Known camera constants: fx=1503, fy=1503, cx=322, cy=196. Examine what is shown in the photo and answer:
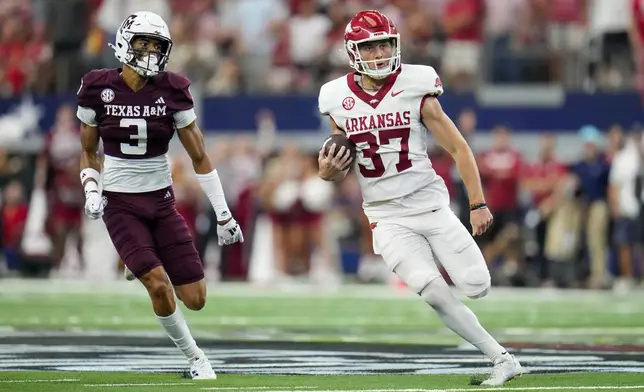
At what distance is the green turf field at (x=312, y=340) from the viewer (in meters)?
7.62

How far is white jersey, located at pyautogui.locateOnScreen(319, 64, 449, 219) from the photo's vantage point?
7832mm

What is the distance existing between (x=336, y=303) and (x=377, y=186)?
6.95m

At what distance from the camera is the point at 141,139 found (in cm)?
829

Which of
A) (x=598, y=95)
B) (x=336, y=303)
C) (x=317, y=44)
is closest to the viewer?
(x=336, y=303)

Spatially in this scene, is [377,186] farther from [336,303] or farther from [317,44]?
[317,44]

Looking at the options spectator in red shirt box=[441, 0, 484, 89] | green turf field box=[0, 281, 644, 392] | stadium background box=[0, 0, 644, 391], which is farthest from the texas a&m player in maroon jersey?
spectator in red shirt box=[441, 0, 484, 89]

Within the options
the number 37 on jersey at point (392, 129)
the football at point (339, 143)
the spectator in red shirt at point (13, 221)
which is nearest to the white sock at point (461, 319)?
the number 37 on jersey at point (392, 129)

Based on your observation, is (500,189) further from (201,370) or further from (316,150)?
(201,370)

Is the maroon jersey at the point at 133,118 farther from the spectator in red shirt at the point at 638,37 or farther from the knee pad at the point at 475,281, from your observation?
the spectator in red shirt at the point at 638,37

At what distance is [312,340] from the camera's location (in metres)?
10.7

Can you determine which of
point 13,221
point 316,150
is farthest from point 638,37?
point 13,221

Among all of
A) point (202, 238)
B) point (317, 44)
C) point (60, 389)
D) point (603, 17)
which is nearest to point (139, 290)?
point (202, 238)

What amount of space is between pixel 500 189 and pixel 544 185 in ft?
1.69

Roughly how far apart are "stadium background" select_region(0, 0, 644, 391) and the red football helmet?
6.22m
